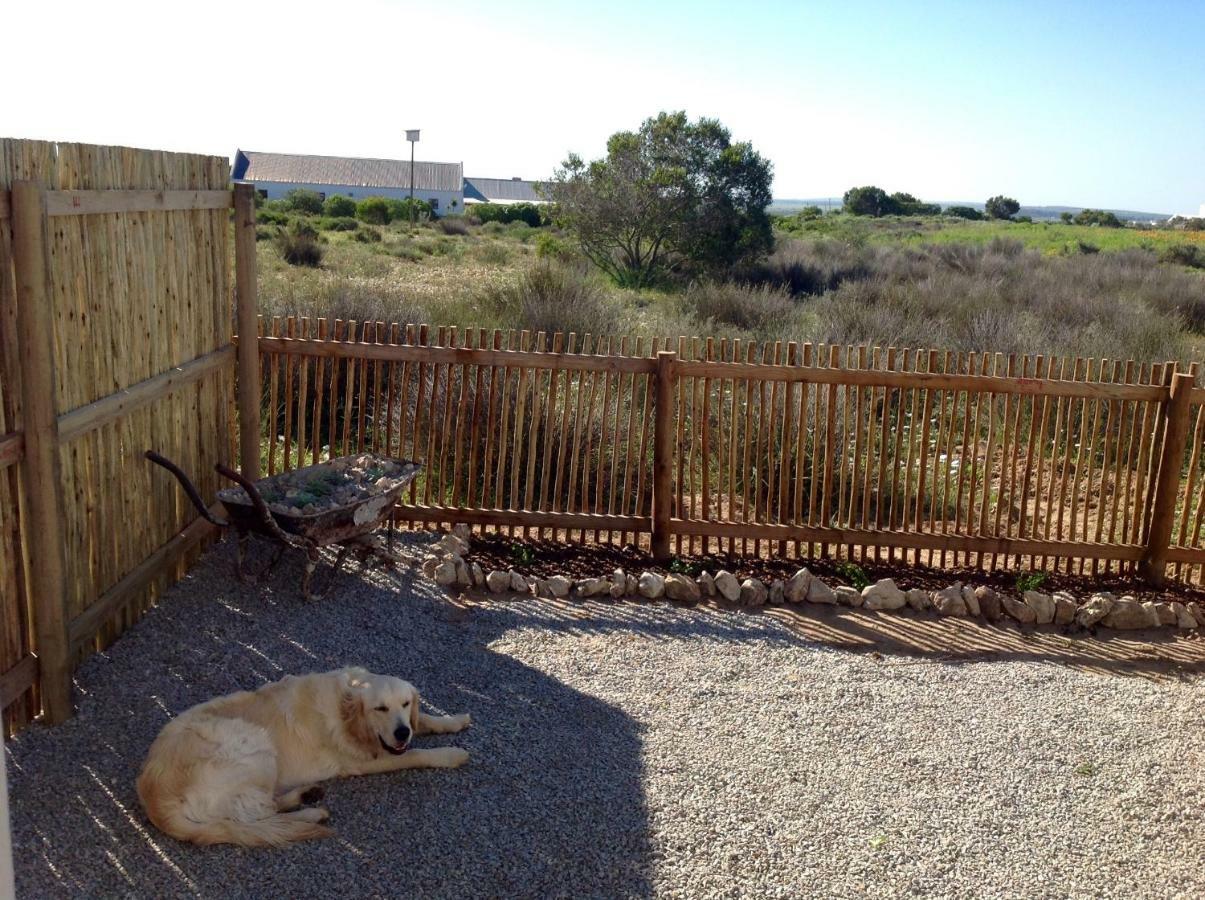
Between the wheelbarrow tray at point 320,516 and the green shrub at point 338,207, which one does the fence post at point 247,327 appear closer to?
the wheelbarrow tray at point 320,516

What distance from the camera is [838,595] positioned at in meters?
7.52

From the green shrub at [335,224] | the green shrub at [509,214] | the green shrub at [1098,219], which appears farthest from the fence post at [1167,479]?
the green shrub at [1098,219]

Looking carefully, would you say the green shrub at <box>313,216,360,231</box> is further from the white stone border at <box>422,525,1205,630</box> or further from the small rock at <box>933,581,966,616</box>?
the small rock at <box>933,581,966,616</box>

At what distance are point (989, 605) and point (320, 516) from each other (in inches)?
176

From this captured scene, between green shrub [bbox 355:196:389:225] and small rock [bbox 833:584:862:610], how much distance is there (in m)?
42.9

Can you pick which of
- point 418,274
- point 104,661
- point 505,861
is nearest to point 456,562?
point 104,661

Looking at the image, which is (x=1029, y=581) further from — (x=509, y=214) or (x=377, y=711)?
(x=509, y=214)

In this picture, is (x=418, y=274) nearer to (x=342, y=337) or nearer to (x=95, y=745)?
(x=342, y=337)

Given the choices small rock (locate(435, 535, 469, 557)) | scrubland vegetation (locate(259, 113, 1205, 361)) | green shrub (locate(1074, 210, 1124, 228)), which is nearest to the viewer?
small rock (locate(435, 535, 469, 557))

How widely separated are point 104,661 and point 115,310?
1.80 meters

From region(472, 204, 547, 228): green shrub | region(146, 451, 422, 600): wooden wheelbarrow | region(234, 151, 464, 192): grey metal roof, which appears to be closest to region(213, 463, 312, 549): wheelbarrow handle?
region(146, 451, 422, 600): wooden wheelbarrow

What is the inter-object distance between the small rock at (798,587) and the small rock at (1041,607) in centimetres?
150

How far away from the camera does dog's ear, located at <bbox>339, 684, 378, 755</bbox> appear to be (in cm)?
460

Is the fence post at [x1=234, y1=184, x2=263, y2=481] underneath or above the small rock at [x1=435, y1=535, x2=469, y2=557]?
above
